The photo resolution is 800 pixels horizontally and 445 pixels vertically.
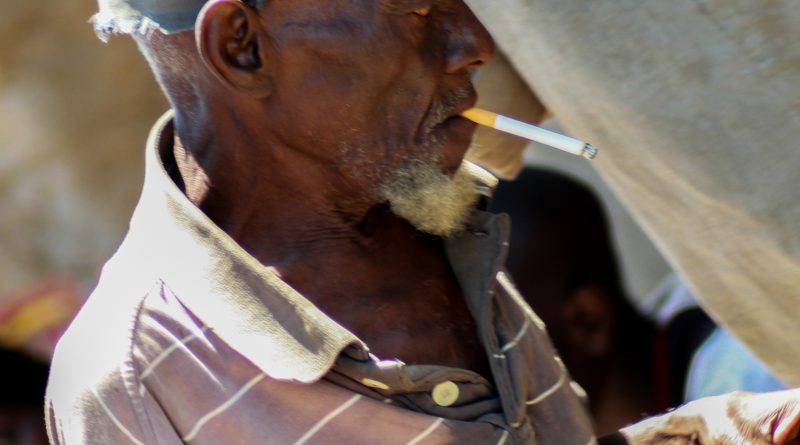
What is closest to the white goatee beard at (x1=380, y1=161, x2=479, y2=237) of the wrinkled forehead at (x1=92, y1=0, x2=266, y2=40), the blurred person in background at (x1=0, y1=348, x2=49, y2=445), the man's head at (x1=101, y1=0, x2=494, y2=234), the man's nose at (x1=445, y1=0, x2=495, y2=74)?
the man's head at (x1=101, y1=0, x2=494, y2=234)

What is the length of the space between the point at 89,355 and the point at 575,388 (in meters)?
0.77

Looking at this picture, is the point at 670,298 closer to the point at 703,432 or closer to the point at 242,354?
the point at 703,432

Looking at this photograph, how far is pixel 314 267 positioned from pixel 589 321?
5.69 feet

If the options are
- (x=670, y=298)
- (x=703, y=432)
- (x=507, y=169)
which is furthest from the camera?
(x=670, y=298)

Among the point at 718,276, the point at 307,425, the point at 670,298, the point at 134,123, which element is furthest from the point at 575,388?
the point at 134,123

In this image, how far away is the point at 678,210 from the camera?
1574 mm

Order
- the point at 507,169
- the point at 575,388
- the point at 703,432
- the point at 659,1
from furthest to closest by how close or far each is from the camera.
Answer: the point at 507,169 < the point at 575,388 < the point at 703,432 < the point at 659,1

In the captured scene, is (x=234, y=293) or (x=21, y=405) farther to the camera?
(x=21, y=405)

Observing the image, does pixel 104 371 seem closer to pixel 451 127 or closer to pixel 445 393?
pixel 445 393

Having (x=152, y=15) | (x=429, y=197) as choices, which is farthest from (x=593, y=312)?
(x=152, y=15)

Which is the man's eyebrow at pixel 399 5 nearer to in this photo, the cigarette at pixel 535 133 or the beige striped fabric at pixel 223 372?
the cigarette at pixel 535 133

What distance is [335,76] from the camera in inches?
61.9

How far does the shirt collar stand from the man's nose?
0.38m

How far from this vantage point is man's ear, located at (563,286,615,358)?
3.21 metres
